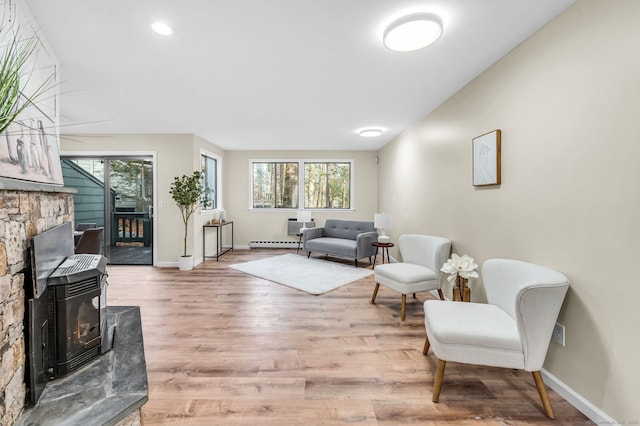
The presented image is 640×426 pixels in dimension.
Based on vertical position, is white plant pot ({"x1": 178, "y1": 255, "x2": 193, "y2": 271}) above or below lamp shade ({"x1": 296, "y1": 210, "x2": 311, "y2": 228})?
below

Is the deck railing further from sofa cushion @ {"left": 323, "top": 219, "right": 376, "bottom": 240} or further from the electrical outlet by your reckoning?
the electrical outlet

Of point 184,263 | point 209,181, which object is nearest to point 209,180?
point 209,181

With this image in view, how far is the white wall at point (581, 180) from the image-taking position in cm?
135

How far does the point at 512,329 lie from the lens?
1645mm

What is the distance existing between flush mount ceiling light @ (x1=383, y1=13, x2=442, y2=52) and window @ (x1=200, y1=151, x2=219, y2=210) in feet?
14.3

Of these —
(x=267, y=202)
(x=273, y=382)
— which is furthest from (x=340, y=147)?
(x=273, y=382)

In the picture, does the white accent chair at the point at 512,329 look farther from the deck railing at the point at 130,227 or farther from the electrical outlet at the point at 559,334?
the deck railing at the point at 130,227

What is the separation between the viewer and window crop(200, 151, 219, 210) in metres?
5.39

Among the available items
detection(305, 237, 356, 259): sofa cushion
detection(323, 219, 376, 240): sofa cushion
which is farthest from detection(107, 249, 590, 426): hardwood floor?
detection(323, 219, 376, 240): sofa cushion

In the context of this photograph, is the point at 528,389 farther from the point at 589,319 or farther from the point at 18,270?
the point at 18,270

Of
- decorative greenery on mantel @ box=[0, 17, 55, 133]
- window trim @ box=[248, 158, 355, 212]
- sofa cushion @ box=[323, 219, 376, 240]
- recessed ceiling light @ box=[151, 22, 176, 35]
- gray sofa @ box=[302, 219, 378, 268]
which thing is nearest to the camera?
decorative greenery on mantel @ box=[0, 17, 55, 133]

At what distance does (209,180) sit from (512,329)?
582 cm

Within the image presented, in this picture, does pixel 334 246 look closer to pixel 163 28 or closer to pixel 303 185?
pixel 303 185

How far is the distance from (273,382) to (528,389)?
167cm
